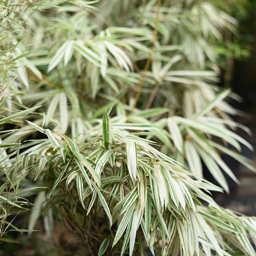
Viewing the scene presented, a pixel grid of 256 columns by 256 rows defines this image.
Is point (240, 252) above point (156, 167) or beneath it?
beneath

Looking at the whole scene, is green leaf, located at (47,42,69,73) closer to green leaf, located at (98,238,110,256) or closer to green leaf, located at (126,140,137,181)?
green leaf, located at (126,140,137,181)

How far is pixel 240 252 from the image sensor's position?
96cm

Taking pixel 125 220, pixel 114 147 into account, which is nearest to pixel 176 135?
pixel 114 147

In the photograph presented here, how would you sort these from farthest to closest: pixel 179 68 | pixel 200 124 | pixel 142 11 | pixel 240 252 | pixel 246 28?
1. pixel 246 28
2. pixel 179 68
3. pixel 142 11
4. pixel 200 124
5. pixel 240 252

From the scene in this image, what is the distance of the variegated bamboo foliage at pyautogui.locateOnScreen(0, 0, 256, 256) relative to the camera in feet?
2.52

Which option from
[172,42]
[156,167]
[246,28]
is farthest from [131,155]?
[246,28]

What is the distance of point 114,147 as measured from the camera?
0.86 metres

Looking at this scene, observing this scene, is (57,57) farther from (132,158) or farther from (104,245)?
(104,245)

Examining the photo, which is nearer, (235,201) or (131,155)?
(131,155)

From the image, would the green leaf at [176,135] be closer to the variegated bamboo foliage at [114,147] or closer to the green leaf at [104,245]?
the variegated bamboo foliage at [114,147]

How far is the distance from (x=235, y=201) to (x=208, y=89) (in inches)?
33.5

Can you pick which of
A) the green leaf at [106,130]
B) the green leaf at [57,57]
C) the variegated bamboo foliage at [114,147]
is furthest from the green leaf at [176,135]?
the green leaf at [57,57]

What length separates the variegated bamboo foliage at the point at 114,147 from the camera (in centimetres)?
77

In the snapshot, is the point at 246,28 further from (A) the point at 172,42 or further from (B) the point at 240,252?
(B) the point at 240,252
